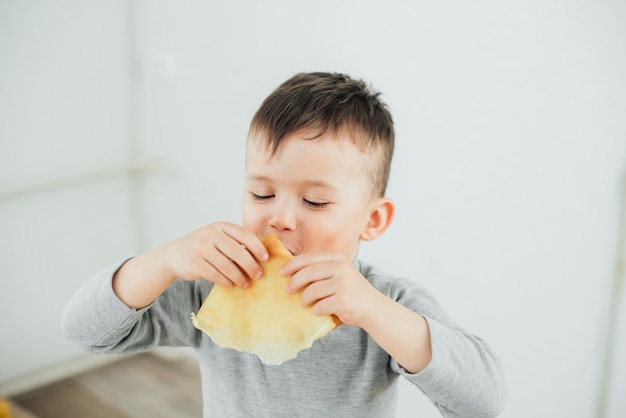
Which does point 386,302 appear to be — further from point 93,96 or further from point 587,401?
point 93,96

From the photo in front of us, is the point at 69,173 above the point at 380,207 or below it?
below

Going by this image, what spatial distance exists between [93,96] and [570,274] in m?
2.11

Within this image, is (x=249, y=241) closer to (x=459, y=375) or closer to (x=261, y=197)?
(x=261, y=197)

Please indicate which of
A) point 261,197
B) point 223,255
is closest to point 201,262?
point 223,255

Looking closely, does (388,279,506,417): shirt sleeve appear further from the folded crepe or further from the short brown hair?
the short brown hair

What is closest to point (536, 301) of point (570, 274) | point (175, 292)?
point (570, 274)

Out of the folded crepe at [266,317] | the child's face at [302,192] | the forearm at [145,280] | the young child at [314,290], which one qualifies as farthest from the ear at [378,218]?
the forearm at [145,280]

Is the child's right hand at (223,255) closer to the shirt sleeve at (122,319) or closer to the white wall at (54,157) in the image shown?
the shirt sleeve at (122,319)

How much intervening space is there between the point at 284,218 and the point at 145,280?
0.23 metres

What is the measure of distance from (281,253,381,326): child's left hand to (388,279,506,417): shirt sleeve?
110 millimetres

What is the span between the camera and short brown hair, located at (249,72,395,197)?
1.00m

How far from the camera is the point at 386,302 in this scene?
0.90 meters

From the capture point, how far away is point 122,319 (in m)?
1.01

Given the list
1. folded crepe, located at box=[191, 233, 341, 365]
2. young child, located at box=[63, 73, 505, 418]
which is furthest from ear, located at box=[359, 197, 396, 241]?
folded crepe, located at box=[191, 233, 341, 365]
